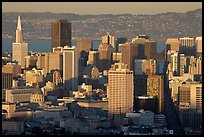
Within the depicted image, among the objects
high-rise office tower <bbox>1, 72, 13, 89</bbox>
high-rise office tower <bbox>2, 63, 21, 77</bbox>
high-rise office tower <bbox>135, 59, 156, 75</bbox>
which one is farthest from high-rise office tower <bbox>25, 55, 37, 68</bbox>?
high-rise office tower <bbox>135, 59, 156, 75</bbox>

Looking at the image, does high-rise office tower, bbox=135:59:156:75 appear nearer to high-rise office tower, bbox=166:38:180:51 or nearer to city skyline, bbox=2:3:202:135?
city skyline, bbox=2:3:202:135

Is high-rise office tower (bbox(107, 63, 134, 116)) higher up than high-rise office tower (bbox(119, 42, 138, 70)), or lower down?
lower down

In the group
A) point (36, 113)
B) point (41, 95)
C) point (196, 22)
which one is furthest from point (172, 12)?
point (36, 113)

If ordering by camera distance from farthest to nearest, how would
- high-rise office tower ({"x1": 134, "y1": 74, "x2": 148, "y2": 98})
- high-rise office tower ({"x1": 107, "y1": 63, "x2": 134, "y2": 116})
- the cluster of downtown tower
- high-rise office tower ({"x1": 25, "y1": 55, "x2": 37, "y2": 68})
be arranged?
1. high-rise office tower ({"x1": 25, "y1": 55, "x2": 37, "y2": 68})
2. high-rise office tower ({"x1": 134, "y1": 74, "x2": 148, "y2": 98})
3. high-rise office tower ({"x1": 107, "y1": 63, "x2": 134, "y2": 116})
4. the cluster of downtown tower

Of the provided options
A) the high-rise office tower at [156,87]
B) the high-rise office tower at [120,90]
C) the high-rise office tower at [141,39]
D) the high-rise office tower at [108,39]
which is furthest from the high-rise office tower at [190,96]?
the high-rise office tower at [108,39]

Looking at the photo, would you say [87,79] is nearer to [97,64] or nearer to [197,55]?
[97,64]

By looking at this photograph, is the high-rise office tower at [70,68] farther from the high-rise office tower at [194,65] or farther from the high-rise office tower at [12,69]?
the high-rise office tower at [194,65]

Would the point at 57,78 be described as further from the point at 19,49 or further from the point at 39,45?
the point at 39,45
